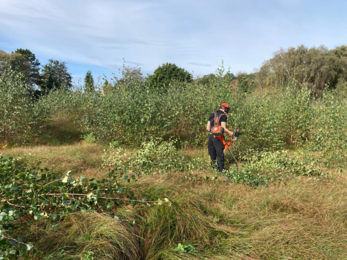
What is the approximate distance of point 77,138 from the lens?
347 inches

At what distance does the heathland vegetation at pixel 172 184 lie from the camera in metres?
2.44

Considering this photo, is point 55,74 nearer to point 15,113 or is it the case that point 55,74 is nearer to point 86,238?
point 15,113

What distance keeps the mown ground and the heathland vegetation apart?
1cm

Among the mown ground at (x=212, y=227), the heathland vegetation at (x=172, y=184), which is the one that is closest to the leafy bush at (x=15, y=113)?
the heathland vegetation at (x=172, y=184)

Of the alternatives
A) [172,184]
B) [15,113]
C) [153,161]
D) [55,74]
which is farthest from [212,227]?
[55,74]

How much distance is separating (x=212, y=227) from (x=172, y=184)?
950 mm

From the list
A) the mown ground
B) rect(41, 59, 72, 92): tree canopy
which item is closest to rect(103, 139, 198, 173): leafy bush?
the mown ground

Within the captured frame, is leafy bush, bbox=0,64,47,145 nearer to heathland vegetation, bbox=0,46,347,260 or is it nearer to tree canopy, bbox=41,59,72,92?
heathland vegetation, bbox=0,46,347,260

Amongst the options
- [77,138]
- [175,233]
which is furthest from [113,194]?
[77,138]

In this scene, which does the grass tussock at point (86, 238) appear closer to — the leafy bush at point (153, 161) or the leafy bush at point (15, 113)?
the leafy bush at point (153, 161)

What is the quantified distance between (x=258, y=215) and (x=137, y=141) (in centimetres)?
476

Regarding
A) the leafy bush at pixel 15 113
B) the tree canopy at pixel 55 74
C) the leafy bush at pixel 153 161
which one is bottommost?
the leafy bush at pixel 153 161

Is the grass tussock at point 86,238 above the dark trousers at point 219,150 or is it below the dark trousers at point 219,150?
below

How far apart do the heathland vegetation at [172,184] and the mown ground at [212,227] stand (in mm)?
13
